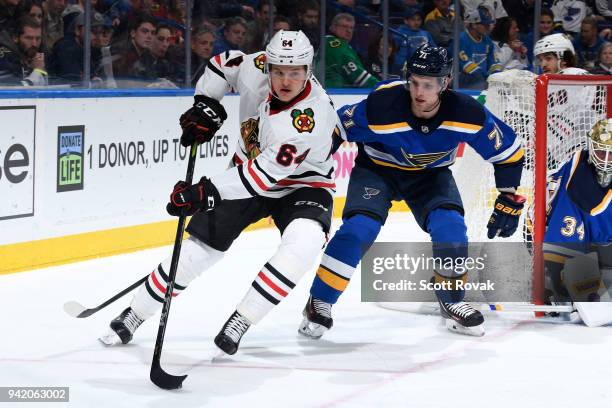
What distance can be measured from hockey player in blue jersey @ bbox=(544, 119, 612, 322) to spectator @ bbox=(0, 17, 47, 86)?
2.50 meters

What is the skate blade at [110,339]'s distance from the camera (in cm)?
373

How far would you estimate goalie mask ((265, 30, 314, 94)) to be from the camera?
351 centimetres

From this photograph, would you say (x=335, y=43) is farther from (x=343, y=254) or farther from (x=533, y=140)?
(x=343, y=254)

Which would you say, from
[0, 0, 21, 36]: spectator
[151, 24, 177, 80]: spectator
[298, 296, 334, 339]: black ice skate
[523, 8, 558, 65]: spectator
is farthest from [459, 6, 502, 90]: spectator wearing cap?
[298, 296, 334, 339]: black ice skate

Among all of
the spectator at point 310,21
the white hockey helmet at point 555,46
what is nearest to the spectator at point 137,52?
the spectator at point 310,21

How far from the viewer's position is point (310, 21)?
24.8 feet

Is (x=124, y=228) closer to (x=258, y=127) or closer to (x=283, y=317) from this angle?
(x=283, y=317)

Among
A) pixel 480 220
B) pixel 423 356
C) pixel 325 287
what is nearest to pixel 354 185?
pixel 325 287

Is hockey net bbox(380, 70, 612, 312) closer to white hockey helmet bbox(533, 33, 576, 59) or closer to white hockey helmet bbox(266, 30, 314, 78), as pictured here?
white hockey helmet bbox(533, 33, 576, 59)

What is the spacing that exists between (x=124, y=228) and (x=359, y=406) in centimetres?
291

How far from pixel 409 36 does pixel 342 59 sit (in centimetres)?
64

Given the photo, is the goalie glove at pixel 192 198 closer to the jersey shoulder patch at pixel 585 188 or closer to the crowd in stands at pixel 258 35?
the jersey shoulder patch at pixel 585 188

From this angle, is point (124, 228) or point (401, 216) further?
point (401, 216)

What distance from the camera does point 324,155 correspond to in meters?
3.69
